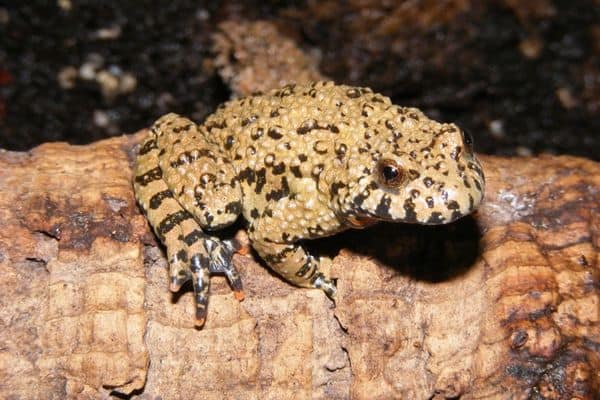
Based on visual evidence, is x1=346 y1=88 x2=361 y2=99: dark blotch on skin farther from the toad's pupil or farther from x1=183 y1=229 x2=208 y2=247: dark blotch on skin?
x1=183 y1=229 x2=208 y2=247: dark blotch on skin

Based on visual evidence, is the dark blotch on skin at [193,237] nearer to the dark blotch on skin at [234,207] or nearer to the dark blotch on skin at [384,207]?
the dark blotch on skin at [234,207]

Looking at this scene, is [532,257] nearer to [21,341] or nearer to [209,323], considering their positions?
[209,323]

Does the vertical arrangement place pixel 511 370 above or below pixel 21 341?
below

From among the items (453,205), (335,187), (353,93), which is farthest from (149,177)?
(453,205)

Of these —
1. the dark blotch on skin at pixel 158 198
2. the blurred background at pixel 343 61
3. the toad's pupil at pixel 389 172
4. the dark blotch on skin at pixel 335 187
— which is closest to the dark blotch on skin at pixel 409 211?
the toad's pupil at pixel 389 172

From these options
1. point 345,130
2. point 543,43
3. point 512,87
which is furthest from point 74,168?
point 543,43

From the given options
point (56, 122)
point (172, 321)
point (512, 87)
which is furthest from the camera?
point (512, 87)
